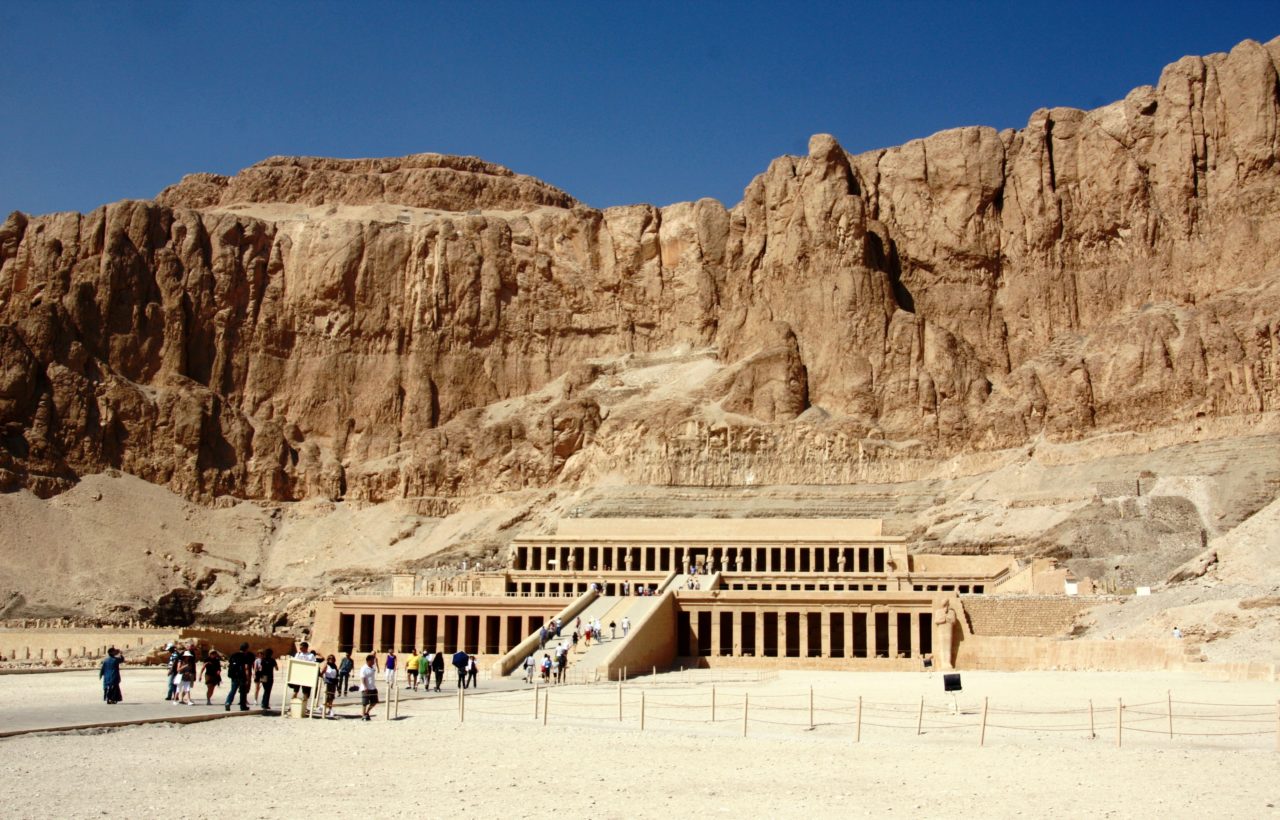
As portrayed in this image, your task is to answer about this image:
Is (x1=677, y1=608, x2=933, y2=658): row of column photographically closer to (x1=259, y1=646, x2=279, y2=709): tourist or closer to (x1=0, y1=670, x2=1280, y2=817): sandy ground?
(x1=0, y1=670, x2=1280, y2=817): sandy ground

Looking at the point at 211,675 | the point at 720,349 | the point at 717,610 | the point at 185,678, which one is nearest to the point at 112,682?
the point at 185,678

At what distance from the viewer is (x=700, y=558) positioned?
277 ft

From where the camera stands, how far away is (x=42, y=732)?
81.8 ft

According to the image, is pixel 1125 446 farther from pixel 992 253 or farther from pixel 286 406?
pixel 286 406

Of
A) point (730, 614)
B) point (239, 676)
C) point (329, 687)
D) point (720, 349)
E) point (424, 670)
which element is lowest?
point (424, 670)

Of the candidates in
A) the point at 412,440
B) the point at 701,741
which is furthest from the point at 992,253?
the point at 701,741

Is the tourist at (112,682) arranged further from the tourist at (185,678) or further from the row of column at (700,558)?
the row of column at (700,558)

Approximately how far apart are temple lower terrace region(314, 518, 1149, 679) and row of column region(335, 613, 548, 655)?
2.3 inches

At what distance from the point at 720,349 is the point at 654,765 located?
3993 inches

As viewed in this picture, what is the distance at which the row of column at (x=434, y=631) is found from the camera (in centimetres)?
6172

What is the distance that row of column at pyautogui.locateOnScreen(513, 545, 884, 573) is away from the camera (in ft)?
275

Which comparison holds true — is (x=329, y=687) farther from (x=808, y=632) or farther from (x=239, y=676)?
(x=808, y=632)

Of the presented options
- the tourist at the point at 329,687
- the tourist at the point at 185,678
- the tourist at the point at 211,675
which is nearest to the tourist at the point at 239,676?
→ the tourist at the point at 211,675

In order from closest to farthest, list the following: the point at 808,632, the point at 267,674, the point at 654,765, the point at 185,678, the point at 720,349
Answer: the point at 654,765 < the point at 267,674 < the point at 185,678 < the point at 808,632 < the point at 720,349
